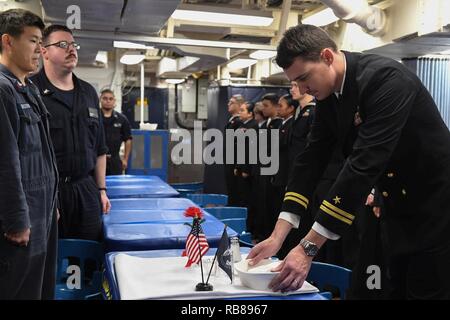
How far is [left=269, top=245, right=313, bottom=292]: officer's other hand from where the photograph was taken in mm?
1565

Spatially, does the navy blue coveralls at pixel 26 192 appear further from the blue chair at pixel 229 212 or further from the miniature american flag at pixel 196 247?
the blue chair at pixel 229 212

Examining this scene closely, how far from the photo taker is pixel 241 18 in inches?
209

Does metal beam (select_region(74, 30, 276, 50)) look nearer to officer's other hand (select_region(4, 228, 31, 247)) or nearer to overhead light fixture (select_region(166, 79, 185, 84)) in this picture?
officer's other hand (select_region(4, 228, 31, 247))

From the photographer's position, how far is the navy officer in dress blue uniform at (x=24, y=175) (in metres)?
1.91

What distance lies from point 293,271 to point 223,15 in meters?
4.08

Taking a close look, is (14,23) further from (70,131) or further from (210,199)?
(210,199)

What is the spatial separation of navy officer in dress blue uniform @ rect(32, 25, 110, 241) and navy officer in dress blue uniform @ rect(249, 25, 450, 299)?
1.51m

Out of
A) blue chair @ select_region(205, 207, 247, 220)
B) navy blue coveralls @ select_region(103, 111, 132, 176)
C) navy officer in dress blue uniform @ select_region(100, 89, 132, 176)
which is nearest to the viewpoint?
blue chair @ select_region(205, 207, 247, 220)

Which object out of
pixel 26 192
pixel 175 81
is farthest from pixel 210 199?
pixel 175 81

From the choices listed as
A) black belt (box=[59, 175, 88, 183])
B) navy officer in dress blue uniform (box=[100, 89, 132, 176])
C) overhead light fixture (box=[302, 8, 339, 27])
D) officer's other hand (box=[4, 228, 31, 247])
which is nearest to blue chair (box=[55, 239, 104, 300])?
black belt (box=[59, 175, 88, 183])

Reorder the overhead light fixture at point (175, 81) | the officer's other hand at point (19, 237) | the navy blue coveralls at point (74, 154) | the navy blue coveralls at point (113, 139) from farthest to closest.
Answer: the overhead light fixture at point (175, 81)
the navy blue coveralls at point (113, 139)
the navy blue coveralls at point (74, 154)
the officer's other hand at point (19, 237)

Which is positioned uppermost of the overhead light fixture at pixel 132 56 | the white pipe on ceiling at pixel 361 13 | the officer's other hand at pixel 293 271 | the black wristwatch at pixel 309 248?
the overhead light fixture at pixel 132 56

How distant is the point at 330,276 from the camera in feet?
6.95

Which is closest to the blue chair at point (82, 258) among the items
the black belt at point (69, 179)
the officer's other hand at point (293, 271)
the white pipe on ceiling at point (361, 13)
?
the black belt at point (69, 179)
